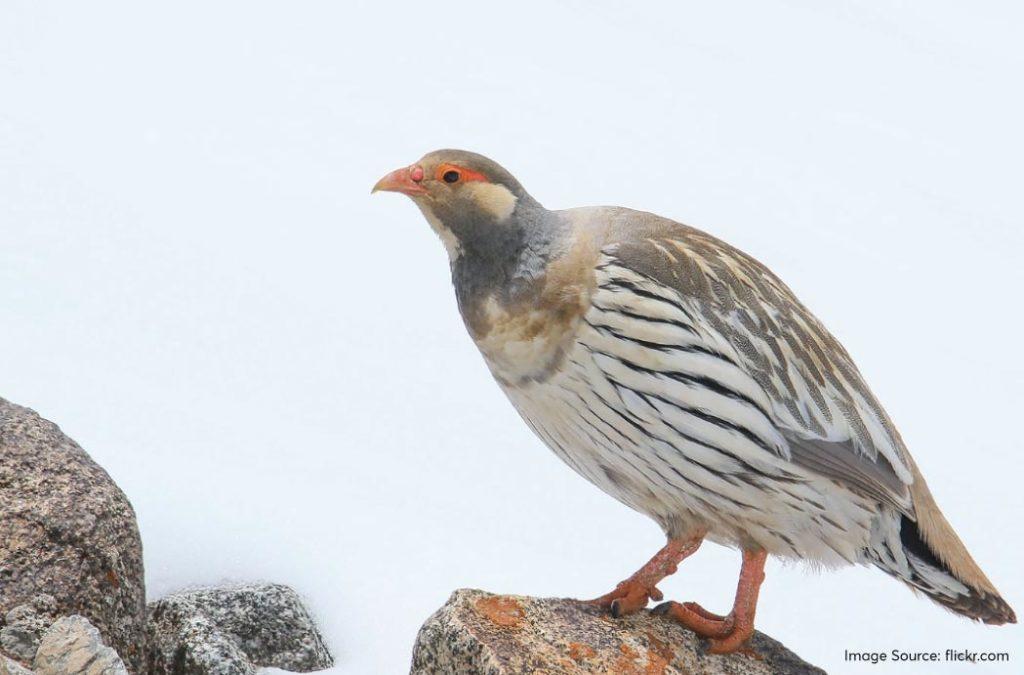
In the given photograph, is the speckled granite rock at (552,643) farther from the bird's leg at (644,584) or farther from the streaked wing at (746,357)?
the streaked wing at (746,357)

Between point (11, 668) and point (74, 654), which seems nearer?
point (11, 668)

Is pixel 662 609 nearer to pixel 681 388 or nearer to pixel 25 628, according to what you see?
pixel 681 388

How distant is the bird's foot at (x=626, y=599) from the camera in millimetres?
5793

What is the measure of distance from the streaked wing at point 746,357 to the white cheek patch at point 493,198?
0.48m

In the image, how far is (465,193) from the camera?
18.5 feet

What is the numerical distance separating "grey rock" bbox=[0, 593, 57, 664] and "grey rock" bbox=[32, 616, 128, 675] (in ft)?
0.26

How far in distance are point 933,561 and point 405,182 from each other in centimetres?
305

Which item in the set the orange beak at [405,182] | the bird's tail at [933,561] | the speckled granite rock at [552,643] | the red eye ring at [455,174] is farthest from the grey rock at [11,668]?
the bird's tail at [933,561]

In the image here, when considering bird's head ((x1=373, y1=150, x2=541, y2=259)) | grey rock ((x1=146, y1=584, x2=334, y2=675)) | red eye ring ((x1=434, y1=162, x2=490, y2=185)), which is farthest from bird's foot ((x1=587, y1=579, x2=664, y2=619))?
red eye ring ((x1=434, y1=162, x2=490, y2=185))

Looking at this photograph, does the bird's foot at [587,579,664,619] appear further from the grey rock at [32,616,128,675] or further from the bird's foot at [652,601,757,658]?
the grey rock at [32,616,128,675]

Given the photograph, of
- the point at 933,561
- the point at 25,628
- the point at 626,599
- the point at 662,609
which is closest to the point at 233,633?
the point at 25,628

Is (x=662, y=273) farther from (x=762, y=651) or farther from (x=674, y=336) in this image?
(x=762, y=651)

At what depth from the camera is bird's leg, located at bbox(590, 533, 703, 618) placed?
5.81 metres

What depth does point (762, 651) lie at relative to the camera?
596 cm
